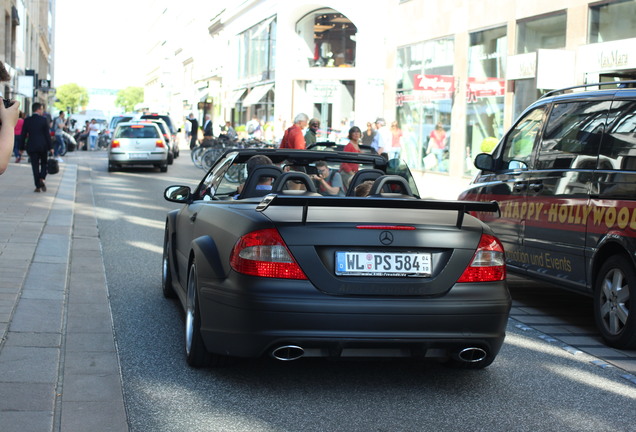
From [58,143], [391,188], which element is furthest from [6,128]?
[58,143]

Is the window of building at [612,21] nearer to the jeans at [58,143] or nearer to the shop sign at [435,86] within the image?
the shop sign at [435,86]

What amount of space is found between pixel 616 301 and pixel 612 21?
13692 millimetres

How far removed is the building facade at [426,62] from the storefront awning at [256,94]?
0.15 meters

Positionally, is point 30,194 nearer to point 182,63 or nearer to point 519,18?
point 519,18

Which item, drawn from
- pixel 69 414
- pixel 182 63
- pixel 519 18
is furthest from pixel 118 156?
pixel 182 63

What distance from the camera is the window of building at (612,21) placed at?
61.4 feet

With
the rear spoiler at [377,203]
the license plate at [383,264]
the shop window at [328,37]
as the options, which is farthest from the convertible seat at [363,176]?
the shop window at [328,37]

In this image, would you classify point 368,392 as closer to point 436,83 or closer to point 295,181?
point 295,181

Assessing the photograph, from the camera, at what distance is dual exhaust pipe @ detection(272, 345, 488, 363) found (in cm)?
517

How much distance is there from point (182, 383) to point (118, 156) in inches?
960

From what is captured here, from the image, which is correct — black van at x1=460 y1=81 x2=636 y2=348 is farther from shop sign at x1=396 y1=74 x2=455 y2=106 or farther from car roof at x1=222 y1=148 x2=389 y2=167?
shop sign at x1=396 y1=74 x2=455 y2=106

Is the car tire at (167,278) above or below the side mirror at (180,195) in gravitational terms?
below

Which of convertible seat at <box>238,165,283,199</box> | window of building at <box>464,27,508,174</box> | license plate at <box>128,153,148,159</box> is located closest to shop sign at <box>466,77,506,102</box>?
window of building at <box>464,27,508,174</box>

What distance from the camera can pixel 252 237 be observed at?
16.9 ft
